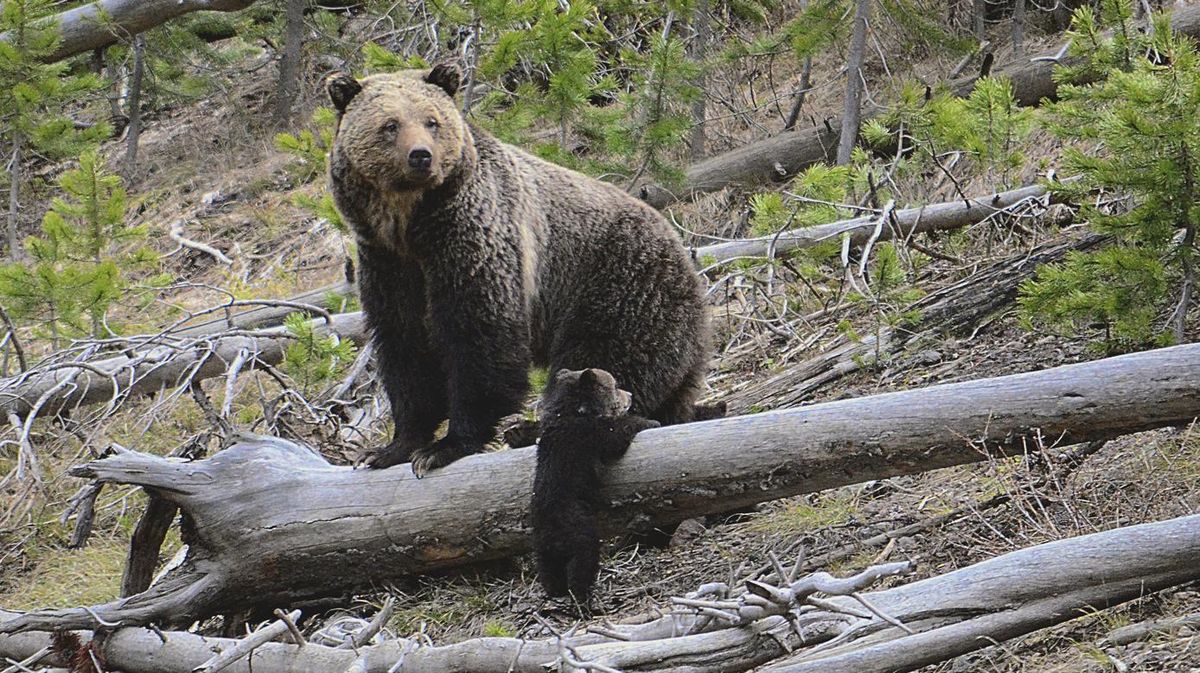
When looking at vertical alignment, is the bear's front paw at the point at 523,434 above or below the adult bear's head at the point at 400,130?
below

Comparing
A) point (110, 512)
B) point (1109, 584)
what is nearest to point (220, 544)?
point (110, 512)

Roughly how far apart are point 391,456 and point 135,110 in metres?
11.8

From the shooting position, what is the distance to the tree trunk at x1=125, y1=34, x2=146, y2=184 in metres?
14.9

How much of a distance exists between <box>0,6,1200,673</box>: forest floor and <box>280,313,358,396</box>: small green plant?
0.66m

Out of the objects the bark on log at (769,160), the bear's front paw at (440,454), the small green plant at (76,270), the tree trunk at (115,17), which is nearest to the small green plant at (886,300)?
the bear's front paw at (440,454)

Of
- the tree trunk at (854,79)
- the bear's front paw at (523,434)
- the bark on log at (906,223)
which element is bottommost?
the bear's front paw at (523,434)

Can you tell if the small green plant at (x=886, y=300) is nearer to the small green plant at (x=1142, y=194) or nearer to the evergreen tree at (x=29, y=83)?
the small green plant at (x=1142, y=194)

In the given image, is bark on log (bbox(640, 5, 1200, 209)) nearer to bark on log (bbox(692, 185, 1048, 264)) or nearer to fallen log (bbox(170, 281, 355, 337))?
bark on log (bbox(692, 185, 1048, 264))

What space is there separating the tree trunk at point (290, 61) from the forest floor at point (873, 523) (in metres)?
6.67

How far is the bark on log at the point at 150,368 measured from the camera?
287 inches

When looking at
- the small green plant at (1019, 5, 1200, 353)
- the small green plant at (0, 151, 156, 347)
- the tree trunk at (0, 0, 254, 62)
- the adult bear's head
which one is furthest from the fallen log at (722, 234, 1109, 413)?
the tree trunk at (0, 0, 254, 62)

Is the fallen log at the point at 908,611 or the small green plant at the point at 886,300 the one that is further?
the small green plant at the point at 886,300

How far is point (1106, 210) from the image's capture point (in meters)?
7.45

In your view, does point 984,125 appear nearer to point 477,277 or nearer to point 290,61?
point 477,277
